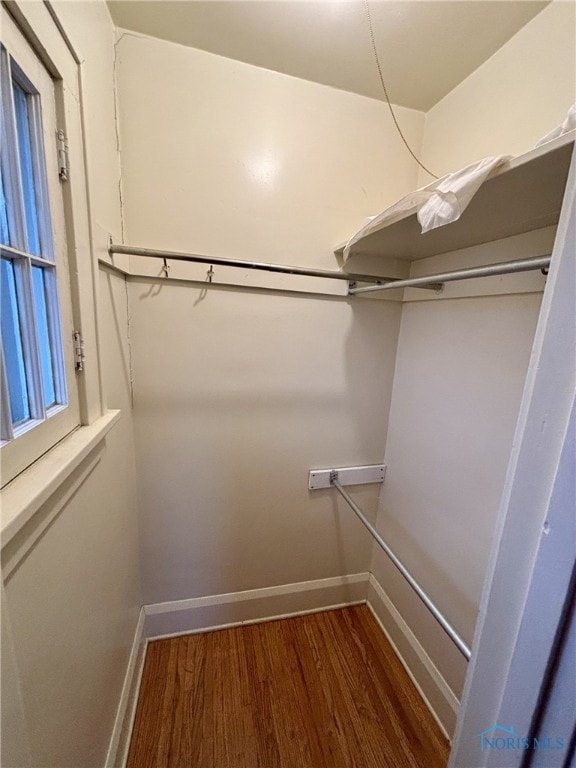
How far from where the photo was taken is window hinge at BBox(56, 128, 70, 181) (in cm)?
69

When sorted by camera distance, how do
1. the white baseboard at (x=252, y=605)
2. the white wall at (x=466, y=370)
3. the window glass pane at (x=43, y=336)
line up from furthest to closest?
the white baseboard at (x=252, y=605)
the white wall at (x=466, y=370)
the window glass pane at (x=43, y=336)

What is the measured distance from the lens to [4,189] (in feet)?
1.78

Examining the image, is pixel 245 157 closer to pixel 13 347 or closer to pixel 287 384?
pixel 287 384

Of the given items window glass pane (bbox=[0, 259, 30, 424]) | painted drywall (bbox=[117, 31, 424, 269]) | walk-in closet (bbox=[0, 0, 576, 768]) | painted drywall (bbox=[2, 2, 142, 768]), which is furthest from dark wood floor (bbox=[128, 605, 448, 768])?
painted drywall (bbox=[117, 31, 424, 269])

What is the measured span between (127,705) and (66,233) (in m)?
1.67

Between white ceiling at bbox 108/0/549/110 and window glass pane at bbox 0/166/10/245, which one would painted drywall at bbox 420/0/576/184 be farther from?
window glass pane at bbox 0/166/10/245

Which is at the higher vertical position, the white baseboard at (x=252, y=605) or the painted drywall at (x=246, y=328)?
the painted drywall at (x=246, y=328)

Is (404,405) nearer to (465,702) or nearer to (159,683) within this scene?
(465,702)

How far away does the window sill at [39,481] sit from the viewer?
0.44 m

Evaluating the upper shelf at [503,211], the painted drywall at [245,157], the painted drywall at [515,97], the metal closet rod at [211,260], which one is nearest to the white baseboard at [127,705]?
the metal closet rod at [211,260]

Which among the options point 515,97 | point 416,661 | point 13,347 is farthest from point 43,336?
point 416,661

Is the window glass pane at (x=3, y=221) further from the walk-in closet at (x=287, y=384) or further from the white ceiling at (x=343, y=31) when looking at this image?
the white ceiling at (x=343, y=31)

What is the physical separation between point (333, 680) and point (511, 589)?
1372mm

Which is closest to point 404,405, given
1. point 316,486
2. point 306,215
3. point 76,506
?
point 316,486
